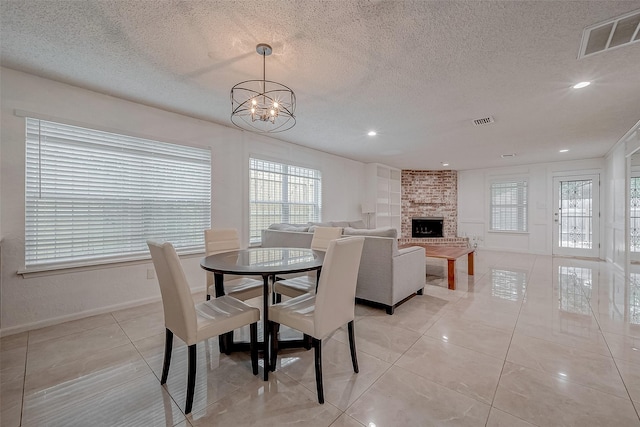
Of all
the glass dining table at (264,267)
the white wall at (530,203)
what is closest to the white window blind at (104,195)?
the glass dining table at (264,267)

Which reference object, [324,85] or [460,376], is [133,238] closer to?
[324,85]

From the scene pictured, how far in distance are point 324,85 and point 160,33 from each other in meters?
1.45

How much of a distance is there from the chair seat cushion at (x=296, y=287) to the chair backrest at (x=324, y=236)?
0.55 meters

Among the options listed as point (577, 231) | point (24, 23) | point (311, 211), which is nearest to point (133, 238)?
point (24, 23)

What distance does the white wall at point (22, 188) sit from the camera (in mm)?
2500

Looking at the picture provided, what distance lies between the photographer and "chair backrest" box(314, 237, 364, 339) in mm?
1624

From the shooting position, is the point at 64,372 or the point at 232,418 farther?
the point at 64,372

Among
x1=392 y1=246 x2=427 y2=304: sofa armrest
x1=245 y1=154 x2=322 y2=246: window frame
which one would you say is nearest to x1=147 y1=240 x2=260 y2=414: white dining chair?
x1=392 y1=246 x2=427 y2=304: sofa armrest

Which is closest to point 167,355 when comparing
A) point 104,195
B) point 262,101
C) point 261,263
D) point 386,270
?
point 261,263

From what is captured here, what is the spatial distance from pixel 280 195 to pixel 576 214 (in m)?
7.16

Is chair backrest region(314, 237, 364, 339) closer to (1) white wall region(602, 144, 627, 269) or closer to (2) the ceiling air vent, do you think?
(2) the ceiling air vent

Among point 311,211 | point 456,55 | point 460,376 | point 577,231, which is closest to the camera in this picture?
point 460,376

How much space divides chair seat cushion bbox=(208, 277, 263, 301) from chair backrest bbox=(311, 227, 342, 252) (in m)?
0.85

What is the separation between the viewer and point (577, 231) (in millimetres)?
6523
